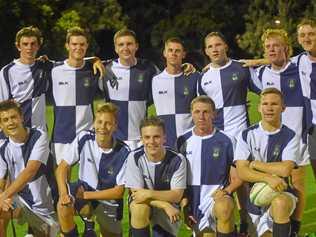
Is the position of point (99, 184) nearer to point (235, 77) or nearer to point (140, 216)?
point (140, 216)

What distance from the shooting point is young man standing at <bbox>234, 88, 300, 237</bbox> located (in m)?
4.93

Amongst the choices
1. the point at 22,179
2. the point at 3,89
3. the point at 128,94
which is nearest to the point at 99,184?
the point at 22,179

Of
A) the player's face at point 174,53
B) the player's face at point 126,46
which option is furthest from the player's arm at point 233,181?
the player's face at point 126,46

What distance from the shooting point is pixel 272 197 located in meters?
4.83

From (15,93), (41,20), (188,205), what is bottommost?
(188,205)

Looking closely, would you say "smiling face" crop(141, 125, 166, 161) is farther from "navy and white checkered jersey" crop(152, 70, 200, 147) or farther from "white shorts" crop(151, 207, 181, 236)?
"navy and white checkered jersey" crop(152, 70, 200, 147)

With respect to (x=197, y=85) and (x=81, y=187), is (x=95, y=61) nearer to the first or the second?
(x=197, y=85)

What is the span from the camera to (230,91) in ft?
19.1

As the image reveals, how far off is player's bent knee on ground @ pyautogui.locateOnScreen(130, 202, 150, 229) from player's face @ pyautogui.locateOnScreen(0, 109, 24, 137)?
43.1 inches

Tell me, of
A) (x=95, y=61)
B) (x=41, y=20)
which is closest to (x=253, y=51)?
(x=41, y=20)

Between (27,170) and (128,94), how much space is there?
1222 millimetres

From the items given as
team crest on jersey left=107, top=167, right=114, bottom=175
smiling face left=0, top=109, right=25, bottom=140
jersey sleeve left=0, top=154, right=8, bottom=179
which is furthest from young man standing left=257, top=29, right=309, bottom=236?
jersey sleeve left=0, top=154, right=8, bottom=179

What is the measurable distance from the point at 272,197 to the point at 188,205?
61 cm

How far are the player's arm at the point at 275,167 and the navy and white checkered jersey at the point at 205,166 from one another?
0.19 meters
